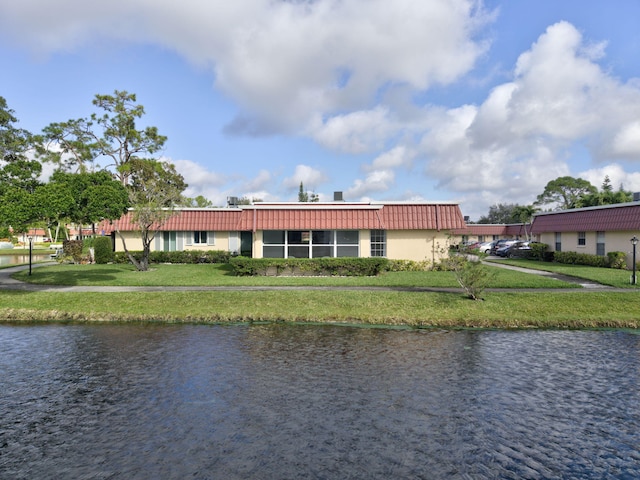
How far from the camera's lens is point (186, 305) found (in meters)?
18.4

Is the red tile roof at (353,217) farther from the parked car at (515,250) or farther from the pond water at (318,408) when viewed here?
the parked car at (515,250)

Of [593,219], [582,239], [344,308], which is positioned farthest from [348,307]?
[582,239]

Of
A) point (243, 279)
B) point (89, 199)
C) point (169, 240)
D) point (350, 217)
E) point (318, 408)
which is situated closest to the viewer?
point (318, 408)

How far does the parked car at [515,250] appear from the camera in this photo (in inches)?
1587

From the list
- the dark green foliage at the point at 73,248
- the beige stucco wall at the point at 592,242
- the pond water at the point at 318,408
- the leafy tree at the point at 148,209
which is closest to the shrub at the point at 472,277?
the pond water at the point at 318,408

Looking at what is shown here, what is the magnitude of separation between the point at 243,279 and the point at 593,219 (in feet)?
81.4

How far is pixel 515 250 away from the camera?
42062 mm

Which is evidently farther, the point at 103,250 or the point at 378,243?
the point at 103,250

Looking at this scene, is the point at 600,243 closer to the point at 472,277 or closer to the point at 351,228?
the point at 351,228

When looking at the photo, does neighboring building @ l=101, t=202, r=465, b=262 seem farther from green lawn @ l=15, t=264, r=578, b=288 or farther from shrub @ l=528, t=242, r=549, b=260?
shrub @ l=528, t=242, r=549, b=260

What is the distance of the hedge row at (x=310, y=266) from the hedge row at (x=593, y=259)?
15.4 m

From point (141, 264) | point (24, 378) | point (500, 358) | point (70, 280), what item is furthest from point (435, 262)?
point (24, 378)

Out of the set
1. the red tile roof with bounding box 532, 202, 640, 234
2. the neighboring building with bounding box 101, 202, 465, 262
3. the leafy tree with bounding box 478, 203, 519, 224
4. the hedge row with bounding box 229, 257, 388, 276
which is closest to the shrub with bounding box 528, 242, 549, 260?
the red tile roof with bounding box 532, 202, 640, 234

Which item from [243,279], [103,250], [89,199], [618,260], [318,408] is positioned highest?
[89,199]
